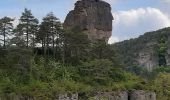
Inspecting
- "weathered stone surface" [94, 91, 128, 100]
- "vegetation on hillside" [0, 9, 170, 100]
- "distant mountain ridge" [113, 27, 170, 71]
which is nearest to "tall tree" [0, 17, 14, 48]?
"vegetation on hillside" [0, 9, 170, 100]

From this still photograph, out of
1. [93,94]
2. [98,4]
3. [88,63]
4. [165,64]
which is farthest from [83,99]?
[165,64]

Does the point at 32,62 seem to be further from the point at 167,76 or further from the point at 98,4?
the point at 167,76

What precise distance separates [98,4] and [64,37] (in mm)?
13249

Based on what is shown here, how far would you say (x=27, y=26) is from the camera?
60000 millimetres

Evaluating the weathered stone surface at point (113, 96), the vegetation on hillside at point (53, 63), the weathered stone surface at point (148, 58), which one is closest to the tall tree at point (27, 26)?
the vegetation on hillside at point (53, 63)

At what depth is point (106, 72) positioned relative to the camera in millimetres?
64438

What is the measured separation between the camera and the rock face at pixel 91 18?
73.9 metres

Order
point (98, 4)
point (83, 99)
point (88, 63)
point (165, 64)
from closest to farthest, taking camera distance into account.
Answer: point (83, 99) → point (88, 63) → point (98, 4) → point (165, 64)

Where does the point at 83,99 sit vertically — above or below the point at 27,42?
below

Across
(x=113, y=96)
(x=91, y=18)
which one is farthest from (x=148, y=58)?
(x=113, y=96)

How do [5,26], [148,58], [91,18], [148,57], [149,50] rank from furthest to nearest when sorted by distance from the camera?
[149,50], [148,57], [148,58], [91,18], [5,26]

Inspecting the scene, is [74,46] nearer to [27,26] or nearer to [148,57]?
[27,26]

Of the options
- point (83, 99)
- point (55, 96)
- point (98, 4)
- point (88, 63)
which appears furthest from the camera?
point (98, 4)

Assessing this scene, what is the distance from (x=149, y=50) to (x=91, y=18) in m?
97.4
